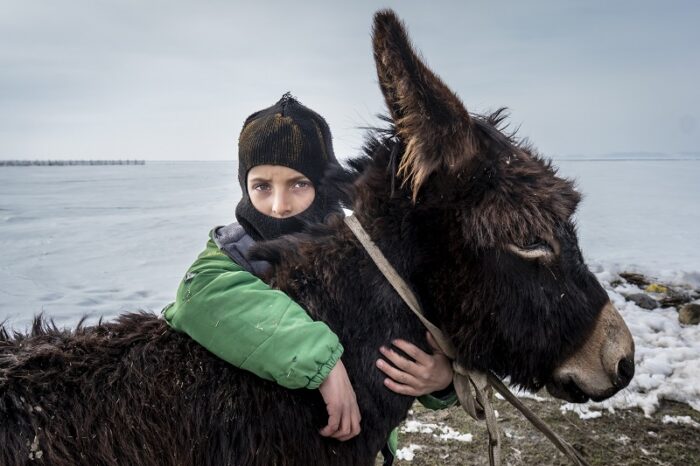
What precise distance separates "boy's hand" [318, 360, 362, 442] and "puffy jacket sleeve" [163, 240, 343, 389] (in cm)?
4

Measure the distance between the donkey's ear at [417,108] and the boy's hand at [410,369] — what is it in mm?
594

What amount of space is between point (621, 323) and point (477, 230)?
70 centimetres

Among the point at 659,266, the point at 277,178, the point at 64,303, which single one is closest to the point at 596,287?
the point at 277,178

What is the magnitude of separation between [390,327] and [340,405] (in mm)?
346

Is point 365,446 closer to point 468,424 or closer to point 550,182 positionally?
point 550,182

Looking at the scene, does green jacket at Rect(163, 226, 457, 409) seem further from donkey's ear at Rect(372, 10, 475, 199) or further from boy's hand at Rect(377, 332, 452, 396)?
donkey's ear at Rect(372, 10, 475, 199)

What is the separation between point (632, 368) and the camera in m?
1.74

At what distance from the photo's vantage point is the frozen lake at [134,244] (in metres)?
7.20

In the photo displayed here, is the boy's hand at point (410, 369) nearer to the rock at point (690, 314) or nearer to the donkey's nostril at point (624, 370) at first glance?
the donkey's nostril at point (624, 370)

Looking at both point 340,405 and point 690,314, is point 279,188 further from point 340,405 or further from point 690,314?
point 690,314

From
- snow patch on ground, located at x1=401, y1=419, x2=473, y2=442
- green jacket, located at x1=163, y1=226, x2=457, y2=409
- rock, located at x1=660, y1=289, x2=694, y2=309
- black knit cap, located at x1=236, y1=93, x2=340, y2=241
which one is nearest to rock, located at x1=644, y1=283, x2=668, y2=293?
rock, located at x1=660, y1=289, x2=694, y2=309

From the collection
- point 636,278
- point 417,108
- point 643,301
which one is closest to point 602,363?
point 417,108

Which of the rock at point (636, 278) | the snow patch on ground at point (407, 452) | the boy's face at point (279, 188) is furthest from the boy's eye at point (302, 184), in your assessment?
the rock at point (636, 278)

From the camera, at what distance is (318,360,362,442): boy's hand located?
5.49 feet
